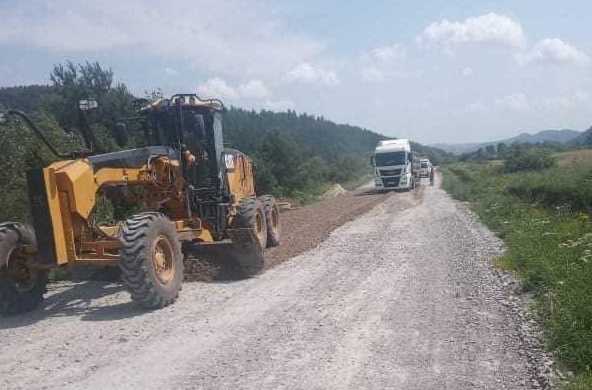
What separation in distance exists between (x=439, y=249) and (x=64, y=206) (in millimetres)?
7899

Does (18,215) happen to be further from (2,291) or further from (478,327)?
(478,327)

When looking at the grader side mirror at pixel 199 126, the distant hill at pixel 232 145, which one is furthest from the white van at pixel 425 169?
the grader side mirror at pixel 199 126

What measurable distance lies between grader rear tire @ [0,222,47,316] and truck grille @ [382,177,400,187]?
2795cm

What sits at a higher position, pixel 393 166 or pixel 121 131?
pixel 121 131

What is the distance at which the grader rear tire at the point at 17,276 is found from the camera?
801 centimetres

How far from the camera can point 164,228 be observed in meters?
8.49

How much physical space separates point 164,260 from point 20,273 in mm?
2006

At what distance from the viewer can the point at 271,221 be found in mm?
13664

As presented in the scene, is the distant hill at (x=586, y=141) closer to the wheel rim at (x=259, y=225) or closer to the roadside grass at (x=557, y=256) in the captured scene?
the roadside grass at (x=557, y=256)

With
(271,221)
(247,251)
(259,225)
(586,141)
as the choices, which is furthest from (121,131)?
(586,141)

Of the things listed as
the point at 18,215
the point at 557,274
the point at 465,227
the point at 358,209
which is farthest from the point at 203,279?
the point at 358,209

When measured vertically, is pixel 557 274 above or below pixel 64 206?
below

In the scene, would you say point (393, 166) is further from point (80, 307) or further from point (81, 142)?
point (80, 307)

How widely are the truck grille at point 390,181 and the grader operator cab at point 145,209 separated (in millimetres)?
23525
